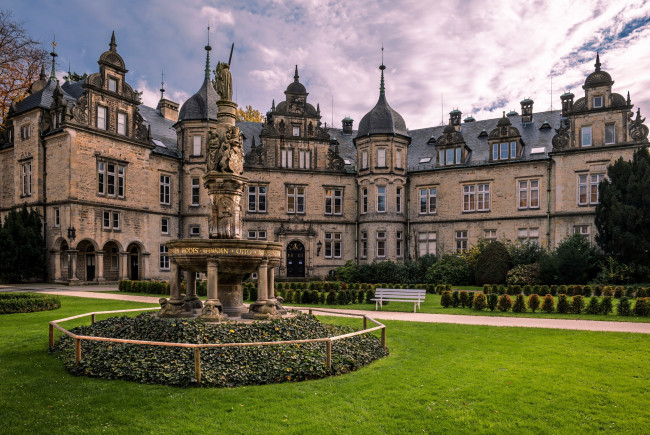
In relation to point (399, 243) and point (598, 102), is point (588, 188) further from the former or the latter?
point (399, 243)

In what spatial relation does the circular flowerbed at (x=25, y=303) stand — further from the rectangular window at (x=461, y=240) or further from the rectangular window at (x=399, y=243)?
the rectangular window at (x=461, y=240)

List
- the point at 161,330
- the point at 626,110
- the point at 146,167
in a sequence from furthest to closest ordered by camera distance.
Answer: the point at 146,167
the point at 626,110
the point at 161,330

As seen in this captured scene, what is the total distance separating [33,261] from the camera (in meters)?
31.5

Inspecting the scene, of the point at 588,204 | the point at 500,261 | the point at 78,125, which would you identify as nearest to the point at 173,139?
the point at 78,125

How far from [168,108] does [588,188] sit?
3617 centimetres

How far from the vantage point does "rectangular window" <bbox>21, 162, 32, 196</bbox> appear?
33438mm

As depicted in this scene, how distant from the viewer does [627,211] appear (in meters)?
29.0

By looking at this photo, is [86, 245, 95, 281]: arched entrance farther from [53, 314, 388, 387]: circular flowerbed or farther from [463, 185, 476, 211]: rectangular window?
[463, 185, 476, 211]: rectangular window

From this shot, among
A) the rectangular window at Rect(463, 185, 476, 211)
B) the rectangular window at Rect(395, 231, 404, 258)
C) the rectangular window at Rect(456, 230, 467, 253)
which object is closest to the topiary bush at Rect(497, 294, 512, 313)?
the rectangular window at Rect(456, 230, 467, 253)

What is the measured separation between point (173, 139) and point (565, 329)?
3475 centimetres

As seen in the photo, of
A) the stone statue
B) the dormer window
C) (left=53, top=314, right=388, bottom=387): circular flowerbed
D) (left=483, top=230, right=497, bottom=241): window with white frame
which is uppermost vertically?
the dormer window

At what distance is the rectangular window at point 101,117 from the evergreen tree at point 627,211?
109ft

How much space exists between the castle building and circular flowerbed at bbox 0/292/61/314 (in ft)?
41.1

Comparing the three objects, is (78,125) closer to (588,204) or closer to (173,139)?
(173,139)
